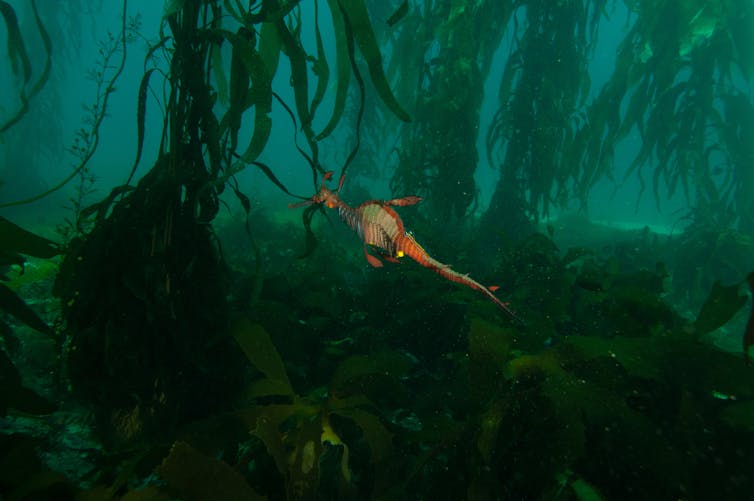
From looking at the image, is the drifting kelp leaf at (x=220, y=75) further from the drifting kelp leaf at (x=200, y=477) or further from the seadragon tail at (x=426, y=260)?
the drifting kelp leaf at (x=200, y=477)

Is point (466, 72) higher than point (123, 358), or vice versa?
point (466, 72)

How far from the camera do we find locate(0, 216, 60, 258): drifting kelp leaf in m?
1.62

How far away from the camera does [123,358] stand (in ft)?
5.21

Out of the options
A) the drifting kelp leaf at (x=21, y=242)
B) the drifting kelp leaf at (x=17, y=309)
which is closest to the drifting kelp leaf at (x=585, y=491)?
the drifting kelp leaf at (x=17, y=309)

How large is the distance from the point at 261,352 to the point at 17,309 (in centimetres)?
104

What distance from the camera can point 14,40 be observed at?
7.68ft

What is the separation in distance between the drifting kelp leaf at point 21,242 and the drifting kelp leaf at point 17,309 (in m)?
0.18

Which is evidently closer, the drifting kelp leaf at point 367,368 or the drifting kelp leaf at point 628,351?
the drifting kelp leaf at point 628,351

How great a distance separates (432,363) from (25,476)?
2026mm

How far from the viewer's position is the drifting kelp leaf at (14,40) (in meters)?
2.11

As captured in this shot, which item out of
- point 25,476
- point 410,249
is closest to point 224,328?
point 25,476

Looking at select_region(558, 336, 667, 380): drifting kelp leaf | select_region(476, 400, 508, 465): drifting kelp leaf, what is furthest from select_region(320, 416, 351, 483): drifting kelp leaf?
select_region(558, 336, 667, 380): drifting kelp leaf

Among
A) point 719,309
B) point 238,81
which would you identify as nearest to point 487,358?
point 719,309

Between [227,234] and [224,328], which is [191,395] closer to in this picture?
[224,328]
